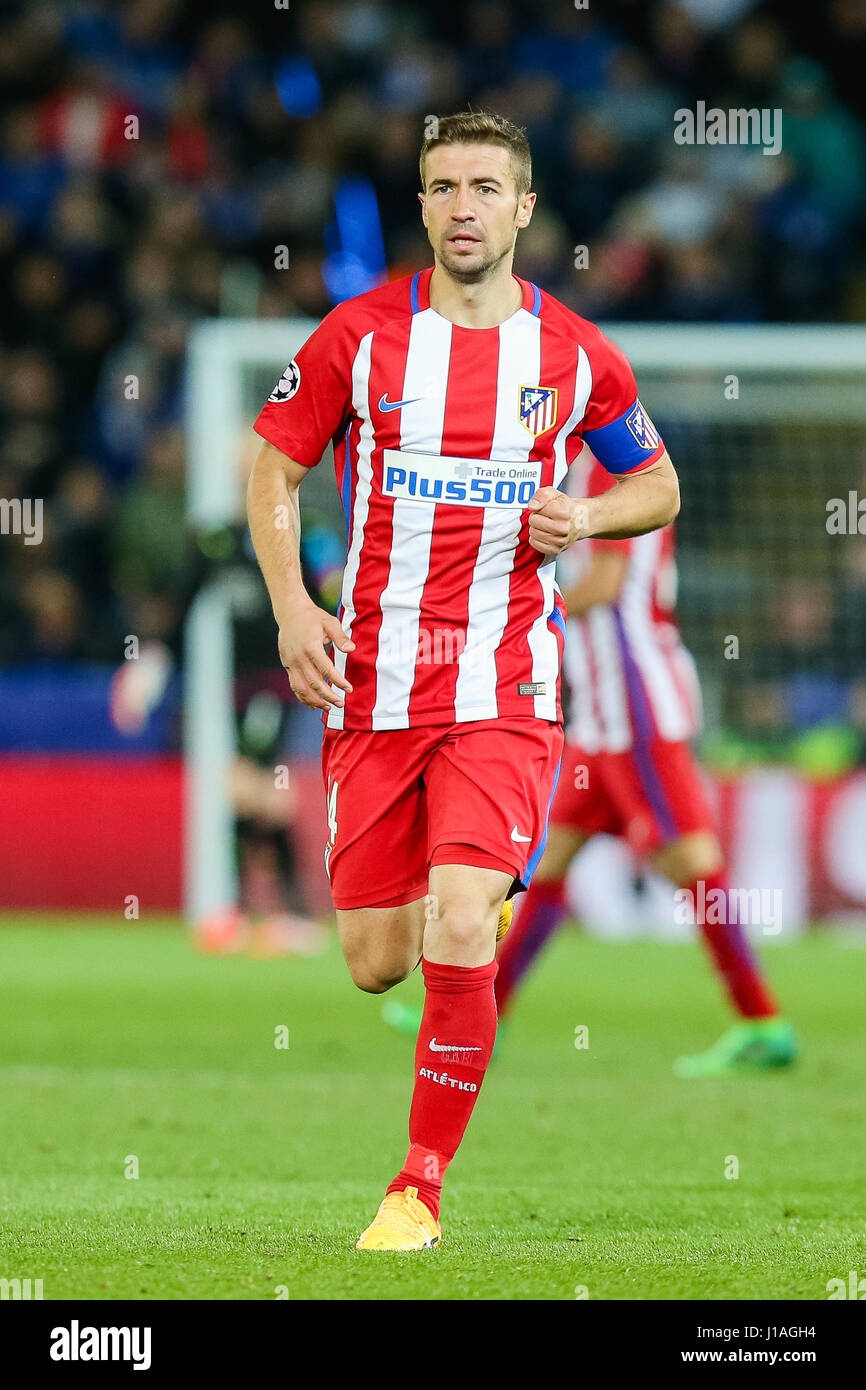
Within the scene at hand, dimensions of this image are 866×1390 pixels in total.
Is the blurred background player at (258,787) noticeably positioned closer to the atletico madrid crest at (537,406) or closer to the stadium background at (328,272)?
the stadium background at (328,272)

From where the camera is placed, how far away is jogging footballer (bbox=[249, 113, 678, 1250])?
4.34 m

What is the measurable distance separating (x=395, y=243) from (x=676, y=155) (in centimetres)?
231

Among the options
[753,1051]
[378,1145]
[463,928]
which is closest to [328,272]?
[753,1051]

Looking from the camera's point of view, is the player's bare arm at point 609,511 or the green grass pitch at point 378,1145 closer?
the green grass pitch at point 378,1145

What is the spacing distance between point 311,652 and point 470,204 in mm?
1020

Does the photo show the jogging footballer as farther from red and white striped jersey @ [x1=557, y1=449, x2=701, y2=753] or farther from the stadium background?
the stadium background

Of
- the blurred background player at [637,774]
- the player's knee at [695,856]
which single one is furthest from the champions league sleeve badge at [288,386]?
the player's knee at [695,856]

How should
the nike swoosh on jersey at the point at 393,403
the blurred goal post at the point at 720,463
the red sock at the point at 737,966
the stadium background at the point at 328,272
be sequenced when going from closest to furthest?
1. the nike swoosh on jersey at the point at 393,403
2. the red sock at the point at 737,966
3. the blurred goal post at the point at 720,463
4. the stadium background at the point at 328,272

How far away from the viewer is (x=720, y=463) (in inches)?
491

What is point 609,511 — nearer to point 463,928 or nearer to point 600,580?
point 463,928

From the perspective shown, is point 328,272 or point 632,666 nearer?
point 632,666

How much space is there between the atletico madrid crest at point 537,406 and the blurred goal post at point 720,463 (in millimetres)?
7166

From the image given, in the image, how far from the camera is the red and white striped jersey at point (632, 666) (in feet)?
23.8

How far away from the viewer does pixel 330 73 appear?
52.4 ft
